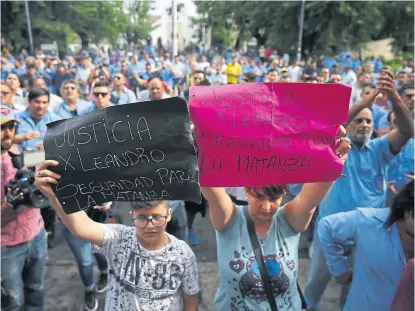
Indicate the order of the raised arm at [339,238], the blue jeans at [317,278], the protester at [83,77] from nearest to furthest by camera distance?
the raised arm at [339,238], the blue jeans at [317,278], the protester at [83,77]

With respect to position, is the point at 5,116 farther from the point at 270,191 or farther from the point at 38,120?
the point at 270,191

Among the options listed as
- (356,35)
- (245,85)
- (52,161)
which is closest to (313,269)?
(245,85)

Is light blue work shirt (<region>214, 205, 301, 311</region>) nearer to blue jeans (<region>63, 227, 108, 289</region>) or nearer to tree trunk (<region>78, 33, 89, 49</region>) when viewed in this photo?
blue jeans (<region>63, 227, 108, 289</region>)

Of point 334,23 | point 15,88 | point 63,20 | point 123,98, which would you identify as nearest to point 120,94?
point 123,98

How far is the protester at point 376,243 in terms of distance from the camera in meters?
2.09

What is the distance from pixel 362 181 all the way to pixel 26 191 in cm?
259

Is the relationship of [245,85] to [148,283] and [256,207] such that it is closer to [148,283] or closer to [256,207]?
[256,207]

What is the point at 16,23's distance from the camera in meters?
31.1

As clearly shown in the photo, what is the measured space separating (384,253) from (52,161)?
69.2 inches

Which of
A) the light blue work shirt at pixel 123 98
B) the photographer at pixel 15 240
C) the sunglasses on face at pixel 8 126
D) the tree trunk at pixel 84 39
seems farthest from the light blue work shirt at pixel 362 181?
the tree trunk at pixel 84 39

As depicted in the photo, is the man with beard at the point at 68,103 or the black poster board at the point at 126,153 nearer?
the black poster board at the point at 126,153

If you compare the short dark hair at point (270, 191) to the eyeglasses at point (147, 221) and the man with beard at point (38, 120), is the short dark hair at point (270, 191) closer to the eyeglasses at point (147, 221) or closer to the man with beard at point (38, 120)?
the eyeglasses at point (147, 221)

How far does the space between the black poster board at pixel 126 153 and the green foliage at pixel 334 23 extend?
23.9 metres

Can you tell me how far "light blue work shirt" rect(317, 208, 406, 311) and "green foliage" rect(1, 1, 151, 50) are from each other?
1277 inches
